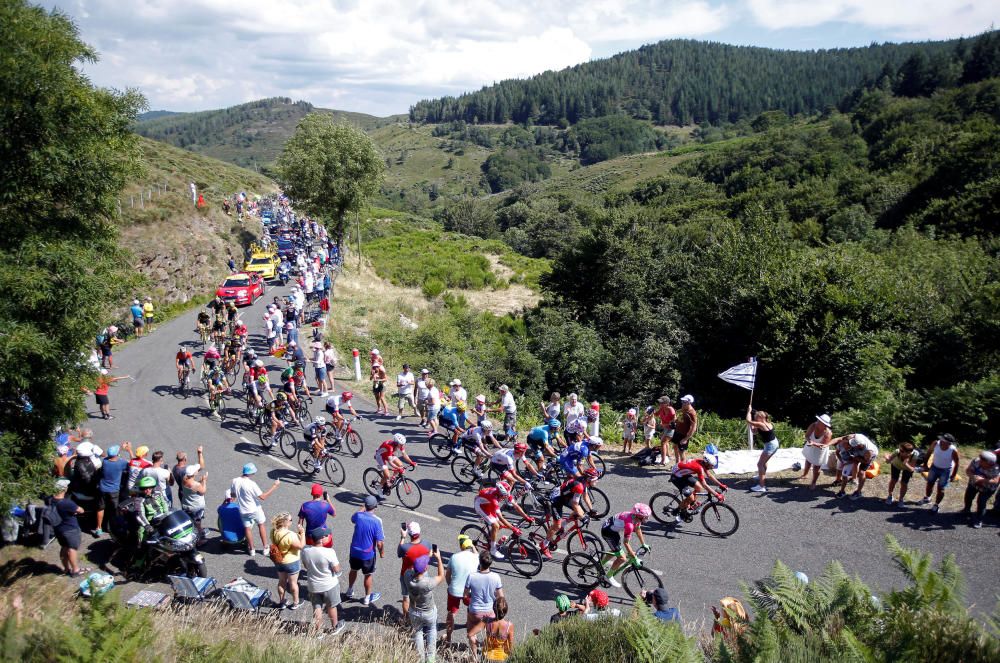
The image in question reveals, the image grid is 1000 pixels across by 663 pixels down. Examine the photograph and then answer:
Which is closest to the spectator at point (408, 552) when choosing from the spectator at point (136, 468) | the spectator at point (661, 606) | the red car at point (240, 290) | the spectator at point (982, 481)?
the spectator at point (661, 606)

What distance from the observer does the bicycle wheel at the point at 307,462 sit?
13.6m

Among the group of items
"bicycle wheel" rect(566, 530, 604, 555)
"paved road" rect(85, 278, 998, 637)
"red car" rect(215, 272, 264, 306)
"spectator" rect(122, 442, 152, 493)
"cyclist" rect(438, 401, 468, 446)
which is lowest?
"paved road" rect(85, 278, 998, 637)

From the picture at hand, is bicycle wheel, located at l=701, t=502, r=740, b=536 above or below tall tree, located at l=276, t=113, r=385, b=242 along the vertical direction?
below

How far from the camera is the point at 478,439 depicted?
524 inches

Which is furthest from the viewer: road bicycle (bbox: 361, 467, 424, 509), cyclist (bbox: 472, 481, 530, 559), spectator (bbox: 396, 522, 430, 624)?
road bicycle (bbox: 361, 467, 424, 509)

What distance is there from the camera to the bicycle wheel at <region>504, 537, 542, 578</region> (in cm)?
1007

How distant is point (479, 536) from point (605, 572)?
2.38 m

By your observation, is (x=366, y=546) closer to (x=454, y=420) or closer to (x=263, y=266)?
(x=454, y=420)

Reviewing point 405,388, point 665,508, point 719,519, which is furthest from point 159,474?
point 719,519

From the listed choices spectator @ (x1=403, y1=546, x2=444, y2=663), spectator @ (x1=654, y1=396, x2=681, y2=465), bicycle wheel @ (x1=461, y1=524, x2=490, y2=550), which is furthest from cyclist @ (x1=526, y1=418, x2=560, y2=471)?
spectator @ (x1=403, y1=546, x2=444, y2=663)

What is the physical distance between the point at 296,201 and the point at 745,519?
3290 centimetres

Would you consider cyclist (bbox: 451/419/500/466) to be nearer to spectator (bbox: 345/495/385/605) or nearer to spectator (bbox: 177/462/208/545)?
spectator (bbox: 345/495/385/605)

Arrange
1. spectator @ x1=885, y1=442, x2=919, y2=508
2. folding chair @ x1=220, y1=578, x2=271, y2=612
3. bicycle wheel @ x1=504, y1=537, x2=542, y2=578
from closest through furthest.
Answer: folding chair @ x1=220, y1=578, x2=271, y2=612
bicycle wheel @ x1=504, y1=537, x2=542, y2=578
spectator @ x1=885, y1=442, x2=919, y2=508

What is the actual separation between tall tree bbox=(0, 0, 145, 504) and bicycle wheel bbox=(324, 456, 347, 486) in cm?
489
